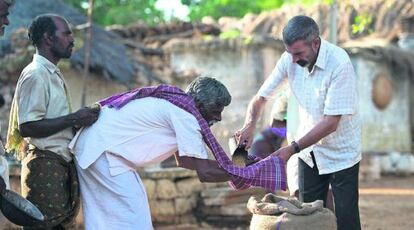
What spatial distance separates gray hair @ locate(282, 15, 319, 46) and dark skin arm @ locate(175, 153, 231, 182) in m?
0.95

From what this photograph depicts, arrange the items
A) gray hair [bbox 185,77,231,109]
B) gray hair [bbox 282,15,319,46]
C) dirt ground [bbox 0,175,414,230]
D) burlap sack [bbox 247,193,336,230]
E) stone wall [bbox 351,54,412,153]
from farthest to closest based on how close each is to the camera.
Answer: stone wall [bbox 351,54,412,153] → dirt ground [bbox 0,175,414,230] → gray hair [bbox 282,15,319,46] → burlap sack [bbox 247,193,336,230] → gray hair [bbox 185,77,231,109]

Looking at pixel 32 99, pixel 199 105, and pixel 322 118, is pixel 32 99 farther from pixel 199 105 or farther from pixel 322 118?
pixel 322 118

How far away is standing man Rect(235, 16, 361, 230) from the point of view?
4.25m

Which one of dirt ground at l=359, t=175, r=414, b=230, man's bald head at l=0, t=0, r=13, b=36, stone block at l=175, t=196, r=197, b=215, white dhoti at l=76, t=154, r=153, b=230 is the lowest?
dirt ground at l=359, t=175, r=414, b=230

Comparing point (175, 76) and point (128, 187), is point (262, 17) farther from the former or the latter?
point (128, 187)

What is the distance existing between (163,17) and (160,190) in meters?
23.8

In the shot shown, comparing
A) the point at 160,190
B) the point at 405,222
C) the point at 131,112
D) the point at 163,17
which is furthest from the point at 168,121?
the point at 163,17

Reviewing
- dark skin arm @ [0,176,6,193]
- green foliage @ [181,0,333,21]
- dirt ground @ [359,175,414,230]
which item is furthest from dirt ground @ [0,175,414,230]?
green foliage @ [181,0,333,21]

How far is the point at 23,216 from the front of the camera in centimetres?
367

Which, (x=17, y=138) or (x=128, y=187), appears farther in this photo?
(x=17, y=138)

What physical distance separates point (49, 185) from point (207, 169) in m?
0.91

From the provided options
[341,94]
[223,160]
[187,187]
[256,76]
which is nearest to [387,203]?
[187,187]

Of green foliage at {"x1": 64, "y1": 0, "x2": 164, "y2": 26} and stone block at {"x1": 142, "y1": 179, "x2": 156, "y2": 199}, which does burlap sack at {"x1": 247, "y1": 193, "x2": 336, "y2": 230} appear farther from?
green foliage at {"x1": 64, "y1": 0, "x2": 164, "y2": 26}

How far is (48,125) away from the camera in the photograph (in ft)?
12.6
